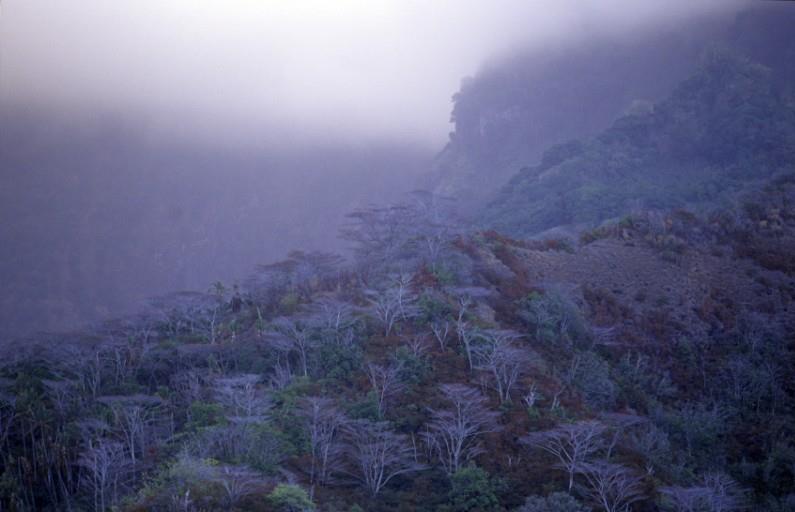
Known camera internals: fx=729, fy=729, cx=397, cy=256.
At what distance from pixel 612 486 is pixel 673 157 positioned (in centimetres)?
8377

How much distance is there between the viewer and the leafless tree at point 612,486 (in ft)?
86.2

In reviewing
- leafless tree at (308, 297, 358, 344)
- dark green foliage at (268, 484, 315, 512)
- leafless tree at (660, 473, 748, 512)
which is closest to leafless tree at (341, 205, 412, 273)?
leafless tree at (308, 297, 358, 344)

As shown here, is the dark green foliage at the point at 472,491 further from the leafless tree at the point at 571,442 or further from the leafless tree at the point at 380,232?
the leafless tree at the point at 380,232

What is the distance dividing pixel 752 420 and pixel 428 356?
18321 mm

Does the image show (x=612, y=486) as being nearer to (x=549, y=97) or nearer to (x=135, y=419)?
(x=135, y=419)

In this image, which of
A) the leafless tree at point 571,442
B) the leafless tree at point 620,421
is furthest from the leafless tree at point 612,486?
the leafless tree at point 620,421

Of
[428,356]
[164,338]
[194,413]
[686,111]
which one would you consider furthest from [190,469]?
[686,111]

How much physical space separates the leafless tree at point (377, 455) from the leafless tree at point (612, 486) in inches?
261

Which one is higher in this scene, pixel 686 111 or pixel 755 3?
pixel 755 3

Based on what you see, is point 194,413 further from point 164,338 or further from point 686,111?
point 686,111

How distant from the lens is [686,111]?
103m

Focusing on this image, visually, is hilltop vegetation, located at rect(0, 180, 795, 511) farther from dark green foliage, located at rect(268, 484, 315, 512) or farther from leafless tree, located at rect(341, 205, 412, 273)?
leafless tree, located at rect(341, 205, 412, 273)

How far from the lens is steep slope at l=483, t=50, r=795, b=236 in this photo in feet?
290

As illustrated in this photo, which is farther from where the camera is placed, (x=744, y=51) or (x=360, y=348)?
(x=744, y=51)
